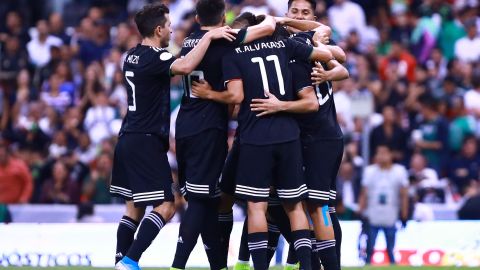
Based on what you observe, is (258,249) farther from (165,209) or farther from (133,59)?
(133,59)

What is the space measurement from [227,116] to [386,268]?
3.20m

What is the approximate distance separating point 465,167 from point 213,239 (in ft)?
28.9

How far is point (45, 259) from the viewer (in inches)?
629

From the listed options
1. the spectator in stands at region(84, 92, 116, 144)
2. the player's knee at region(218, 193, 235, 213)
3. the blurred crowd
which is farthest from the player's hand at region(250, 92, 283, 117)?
the spectator in stands at region(84, 92, 116, 144)

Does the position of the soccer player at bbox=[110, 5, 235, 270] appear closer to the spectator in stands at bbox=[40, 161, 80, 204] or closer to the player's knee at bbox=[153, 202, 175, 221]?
the player's knee at bbox=[153, 202, 175, 221]

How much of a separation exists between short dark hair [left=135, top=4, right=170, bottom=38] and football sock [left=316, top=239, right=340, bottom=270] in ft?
7.97

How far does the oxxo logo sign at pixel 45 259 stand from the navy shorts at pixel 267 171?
173 inches

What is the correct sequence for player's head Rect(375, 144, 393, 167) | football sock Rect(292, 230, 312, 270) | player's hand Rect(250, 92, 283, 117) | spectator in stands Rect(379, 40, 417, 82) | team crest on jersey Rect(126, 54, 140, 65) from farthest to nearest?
spectator in stands Rect(379, 40, 417, 82), player's head Rect(375, 144, 393, 167), team crest on jersey Rect(126, 54, 140, 65), player's hand Rect(250, 92, 283, 117), football sock Rect(292, 230, 312, 270)

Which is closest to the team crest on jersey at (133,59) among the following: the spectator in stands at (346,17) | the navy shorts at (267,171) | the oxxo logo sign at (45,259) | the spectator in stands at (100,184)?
the navy shorts at (267,171)

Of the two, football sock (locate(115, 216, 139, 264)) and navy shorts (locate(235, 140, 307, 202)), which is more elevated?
navy shorts (locate(235, 140, 307, 202))

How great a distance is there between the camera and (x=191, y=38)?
40.6 feet

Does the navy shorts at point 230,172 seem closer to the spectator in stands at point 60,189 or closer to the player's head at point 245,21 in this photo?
the player's head at point 245,21

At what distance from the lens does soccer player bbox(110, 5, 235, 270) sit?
12.3 metres

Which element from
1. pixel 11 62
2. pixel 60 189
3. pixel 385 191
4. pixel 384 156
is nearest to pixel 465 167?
pixel 385 191
